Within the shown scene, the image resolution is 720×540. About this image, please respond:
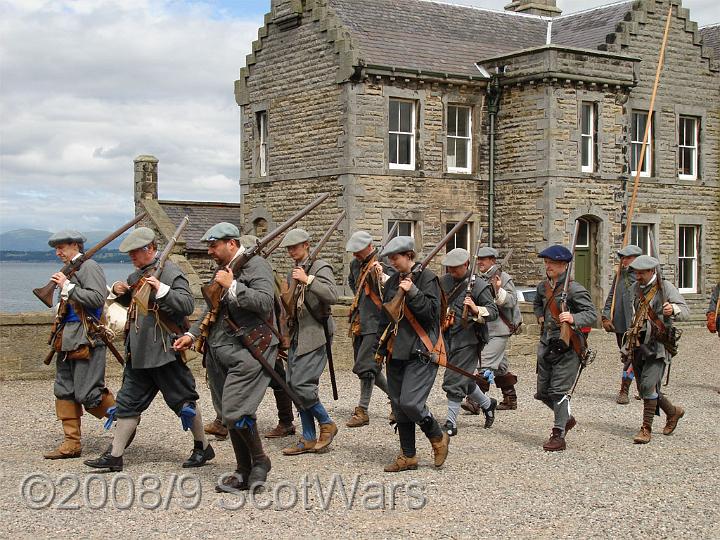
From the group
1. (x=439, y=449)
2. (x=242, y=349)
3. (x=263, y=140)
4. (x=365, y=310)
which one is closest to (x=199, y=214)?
(x=263, y=140)

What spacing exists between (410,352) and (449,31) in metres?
20.0

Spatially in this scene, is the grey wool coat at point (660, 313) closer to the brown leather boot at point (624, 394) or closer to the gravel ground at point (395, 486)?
the gravel ground at point (395, 486)

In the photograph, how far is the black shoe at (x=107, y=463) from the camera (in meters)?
8.29

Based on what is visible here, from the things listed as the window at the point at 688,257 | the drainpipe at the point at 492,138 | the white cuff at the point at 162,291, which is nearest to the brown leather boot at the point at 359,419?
the white cuff at the point at 162,291

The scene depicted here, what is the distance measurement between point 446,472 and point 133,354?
108 inches

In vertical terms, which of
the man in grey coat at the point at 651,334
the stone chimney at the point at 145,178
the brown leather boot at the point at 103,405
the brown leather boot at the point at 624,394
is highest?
the stone chimney at the point at 145,178

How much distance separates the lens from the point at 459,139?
84.8ft

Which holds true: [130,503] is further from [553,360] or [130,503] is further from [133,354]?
[553,360]

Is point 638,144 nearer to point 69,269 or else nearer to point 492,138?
point 492,138

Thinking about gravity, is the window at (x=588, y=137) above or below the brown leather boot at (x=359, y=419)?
above

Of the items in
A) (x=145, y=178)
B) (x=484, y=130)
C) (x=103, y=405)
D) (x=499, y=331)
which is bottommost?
(x=103, y=405)

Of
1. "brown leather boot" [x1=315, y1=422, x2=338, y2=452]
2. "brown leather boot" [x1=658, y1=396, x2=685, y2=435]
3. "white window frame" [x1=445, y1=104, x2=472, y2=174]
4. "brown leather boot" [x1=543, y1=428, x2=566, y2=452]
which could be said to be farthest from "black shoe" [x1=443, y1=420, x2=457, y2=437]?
"white window frame" [x1=445, y1=104, x2=472, y2=174]

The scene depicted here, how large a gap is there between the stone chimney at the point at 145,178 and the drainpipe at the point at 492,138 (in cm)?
1236

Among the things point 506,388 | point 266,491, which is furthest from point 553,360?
point 266,491
